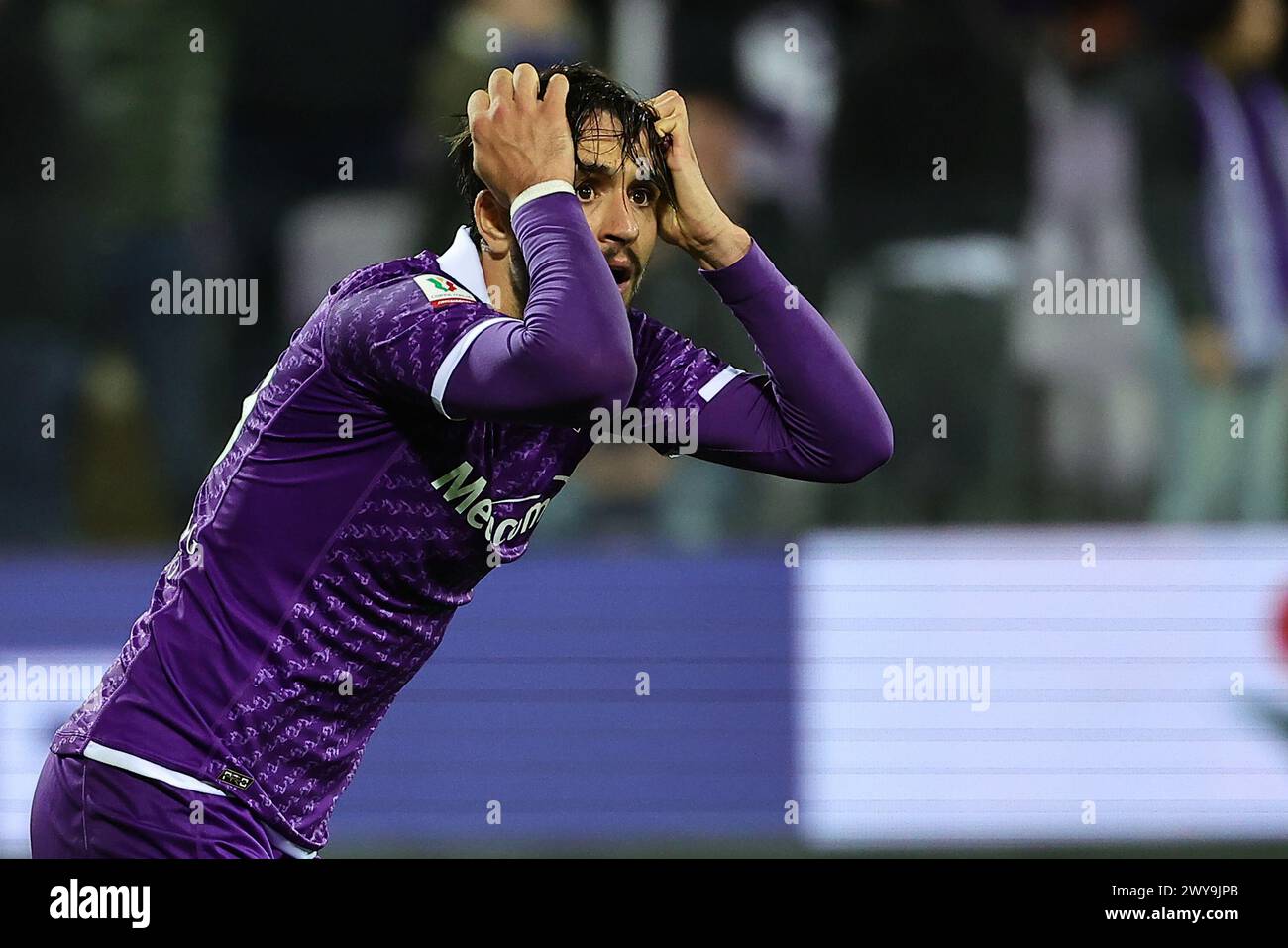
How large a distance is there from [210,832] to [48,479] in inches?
160

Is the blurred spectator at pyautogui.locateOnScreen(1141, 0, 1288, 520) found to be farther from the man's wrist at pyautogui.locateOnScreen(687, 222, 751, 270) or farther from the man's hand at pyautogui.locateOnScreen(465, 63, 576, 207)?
the man's hand at pyautogui.locateOnScreen(465, 63, 576, 207)

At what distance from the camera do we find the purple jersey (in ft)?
9.61

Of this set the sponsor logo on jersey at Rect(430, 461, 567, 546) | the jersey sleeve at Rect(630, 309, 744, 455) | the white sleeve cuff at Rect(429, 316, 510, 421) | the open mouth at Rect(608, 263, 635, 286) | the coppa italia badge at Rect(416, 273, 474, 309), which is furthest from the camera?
the jersey sleeve at Rect(630, 309, 744, 455)

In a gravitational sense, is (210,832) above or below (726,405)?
below

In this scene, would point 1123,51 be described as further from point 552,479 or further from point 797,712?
point 552,479

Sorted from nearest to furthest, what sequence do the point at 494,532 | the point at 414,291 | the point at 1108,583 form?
the point at 414,291
the point at 494,532
the point at 1108,583

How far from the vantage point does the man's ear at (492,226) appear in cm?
312

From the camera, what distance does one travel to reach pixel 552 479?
316 centimetres

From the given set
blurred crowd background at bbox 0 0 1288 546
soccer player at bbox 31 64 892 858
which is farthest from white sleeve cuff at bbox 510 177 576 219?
blurred crowd background at bbox 0 0 1288 546

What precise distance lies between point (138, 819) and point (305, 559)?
0.48 metres

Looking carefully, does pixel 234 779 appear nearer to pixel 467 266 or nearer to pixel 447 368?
pixel 447 368

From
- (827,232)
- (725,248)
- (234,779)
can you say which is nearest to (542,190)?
(725,248)
